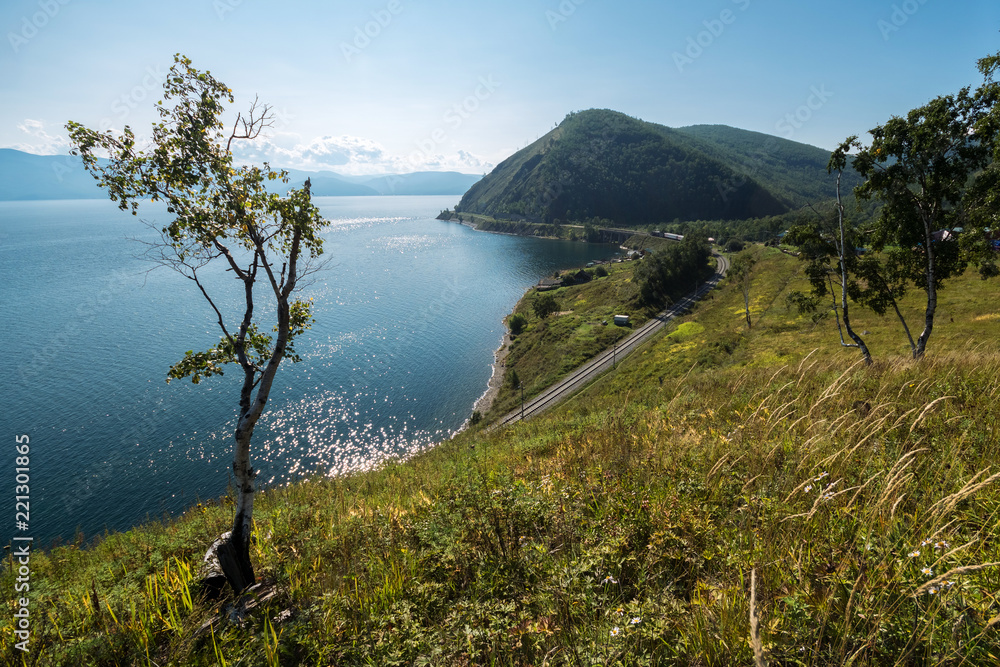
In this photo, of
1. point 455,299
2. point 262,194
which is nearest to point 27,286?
point 455,299

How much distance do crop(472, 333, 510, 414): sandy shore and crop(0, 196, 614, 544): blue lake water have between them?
1.35 meters

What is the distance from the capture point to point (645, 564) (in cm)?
424

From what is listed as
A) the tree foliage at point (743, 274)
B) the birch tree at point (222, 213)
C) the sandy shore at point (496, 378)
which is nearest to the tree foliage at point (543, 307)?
the sandy shore at point (496, 378)

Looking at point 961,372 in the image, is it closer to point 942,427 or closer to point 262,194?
point 942,427

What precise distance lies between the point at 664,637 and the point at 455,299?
320ft

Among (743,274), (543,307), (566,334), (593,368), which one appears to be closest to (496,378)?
(593,368)

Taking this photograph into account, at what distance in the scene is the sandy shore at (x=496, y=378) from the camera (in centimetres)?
5278

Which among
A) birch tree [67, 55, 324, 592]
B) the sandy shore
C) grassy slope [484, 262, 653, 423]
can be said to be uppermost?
birch tree [67, 55, 324, 592]

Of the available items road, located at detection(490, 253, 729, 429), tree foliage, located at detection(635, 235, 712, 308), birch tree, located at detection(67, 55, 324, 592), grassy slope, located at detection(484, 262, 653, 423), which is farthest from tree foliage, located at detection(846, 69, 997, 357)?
tree foliage, located at detection(635, 235, 712, 308)

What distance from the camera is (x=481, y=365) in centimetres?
6481

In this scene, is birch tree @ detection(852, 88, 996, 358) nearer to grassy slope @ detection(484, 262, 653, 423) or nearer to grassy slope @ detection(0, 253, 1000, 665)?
grassy slope @ detection(0, 253, 1000, 665)

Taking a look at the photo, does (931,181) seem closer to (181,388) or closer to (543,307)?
(543,307)

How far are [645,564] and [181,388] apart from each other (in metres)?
66.4

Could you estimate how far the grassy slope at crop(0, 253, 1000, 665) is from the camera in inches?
119
